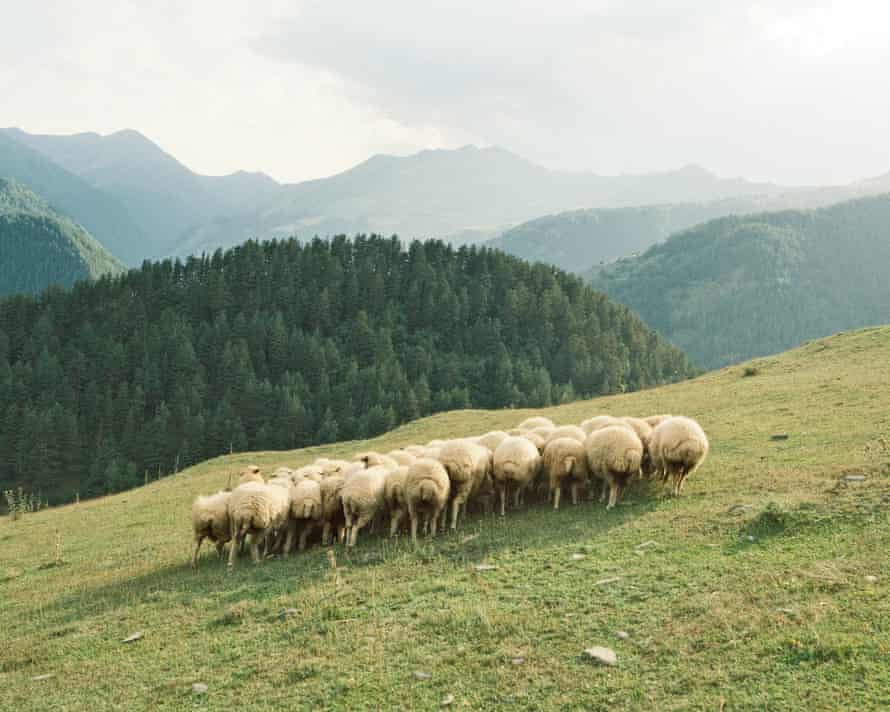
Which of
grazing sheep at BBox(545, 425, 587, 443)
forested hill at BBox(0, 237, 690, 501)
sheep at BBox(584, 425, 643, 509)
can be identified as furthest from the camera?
forested hill at BBox(0, 237, 690, 501)

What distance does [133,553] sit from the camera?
20.6 metres

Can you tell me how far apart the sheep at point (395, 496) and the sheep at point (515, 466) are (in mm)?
2570

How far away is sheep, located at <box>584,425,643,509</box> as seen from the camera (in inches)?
631

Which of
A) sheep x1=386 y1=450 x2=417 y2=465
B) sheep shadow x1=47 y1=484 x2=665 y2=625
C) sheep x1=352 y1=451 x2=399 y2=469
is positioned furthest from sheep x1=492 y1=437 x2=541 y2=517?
sheep x1=352 y1=451 x2=399 y2=469

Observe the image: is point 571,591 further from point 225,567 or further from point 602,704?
point 225,567

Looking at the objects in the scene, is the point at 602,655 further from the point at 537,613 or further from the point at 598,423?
the point at 598,423

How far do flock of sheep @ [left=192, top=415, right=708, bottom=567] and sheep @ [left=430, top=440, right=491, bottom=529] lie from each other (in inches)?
1.0

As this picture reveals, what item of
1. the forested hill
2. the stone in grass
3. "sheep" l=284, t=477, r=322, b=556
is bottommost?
the stone in grass

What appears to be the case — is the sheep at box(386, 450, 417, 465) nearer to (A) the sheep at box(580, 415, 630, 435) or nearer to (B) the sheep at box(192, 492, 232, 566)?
(B) the sheep at box(192, 492, 232, 566)

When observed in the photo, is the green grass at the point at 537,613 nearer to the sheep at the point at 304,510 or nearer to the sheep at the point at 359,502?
the sheep at the point at 359,502

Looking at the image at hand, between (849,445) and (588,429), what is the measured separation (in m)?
7.10

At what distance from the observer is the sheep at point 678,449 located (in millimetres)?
15969

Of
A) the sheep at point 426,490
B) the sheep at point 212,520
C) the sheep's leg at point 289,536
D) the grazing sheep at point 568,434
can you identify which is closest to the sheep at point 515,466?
the grazing sheep at point 568,434

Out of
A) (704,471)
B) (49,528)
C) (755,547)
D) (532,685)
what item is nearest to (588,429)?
(704,471)
